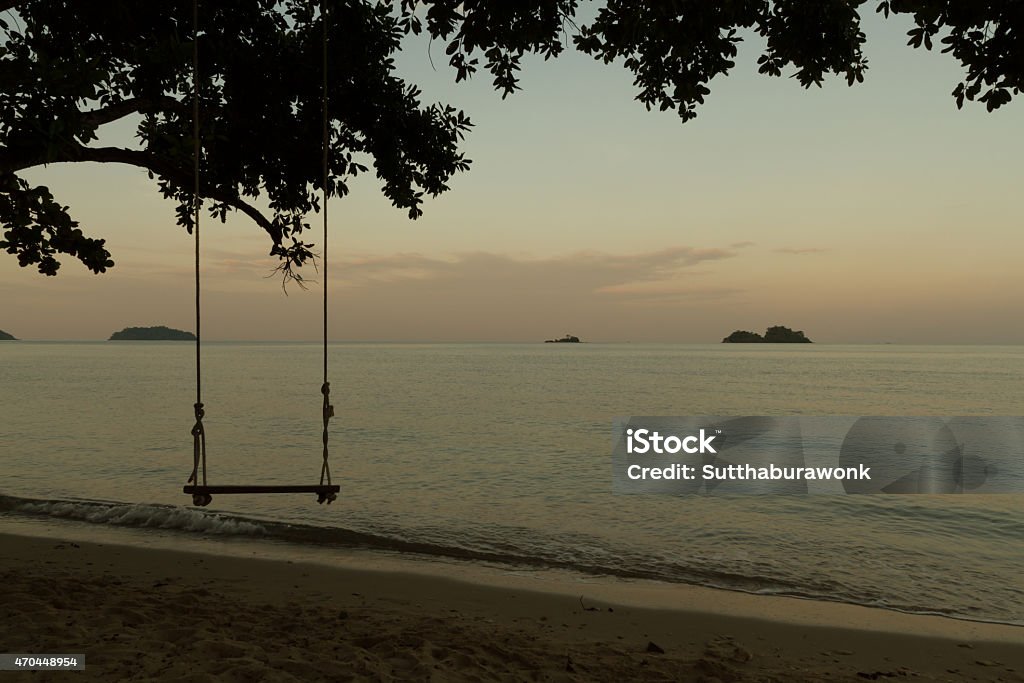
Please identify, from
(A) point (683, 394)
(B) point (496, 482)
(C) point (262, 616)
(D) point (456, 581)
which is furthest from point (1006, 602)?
(A) point (683, 394)

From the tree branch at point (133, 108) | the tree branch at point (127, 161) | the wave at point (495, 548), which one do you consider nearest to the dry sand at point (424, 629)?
the wave at point (495, 548)

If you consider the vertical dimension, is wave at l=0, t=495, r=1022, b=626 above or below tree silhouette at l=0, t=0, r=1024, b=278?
below

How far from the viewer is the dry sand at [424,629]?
4.92 m

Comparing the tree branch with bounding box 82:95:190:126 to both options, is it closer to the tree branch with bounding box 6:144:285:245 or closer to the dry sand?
the tree branch with bounding box 6:144:285:245

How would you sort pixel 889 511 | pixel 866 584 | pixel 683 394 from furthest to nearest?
pixel 683 394 → pixel 889 511 → pixel 866 584

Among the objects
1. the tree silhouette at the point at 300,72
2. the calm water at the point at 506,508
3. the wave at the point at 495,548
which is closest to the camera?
the tree silhouette at the point at 300,72

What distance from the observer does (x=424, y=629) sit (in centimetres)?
588

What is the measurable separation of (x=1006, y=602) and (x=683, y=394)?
42325 mm

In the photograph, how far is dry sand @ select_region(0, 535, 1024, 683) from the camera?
194 inches

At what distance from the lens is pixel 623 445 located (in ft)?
82.3

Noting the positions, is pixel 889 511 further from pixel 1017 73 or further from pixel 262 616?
pixel 262 616

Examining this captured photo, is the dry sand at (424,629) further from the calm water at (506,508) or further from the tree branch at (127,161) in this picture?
the tree branch at (127,161)

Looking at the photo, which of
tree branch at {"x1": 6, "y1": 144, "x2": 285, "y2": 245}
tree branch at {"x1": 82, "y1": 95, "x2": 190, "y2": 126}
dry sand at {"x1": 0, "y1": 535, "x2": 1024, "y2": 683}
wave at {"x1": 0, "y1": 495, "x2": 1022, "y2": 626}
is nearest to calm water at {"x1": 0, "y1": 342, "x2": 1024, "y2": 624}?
wave at {"x1": 0, "y1": 495, "x2": 1022, "y2": 626}

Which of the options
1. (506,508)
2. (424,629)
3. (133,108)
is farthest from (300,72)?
(506,508)
